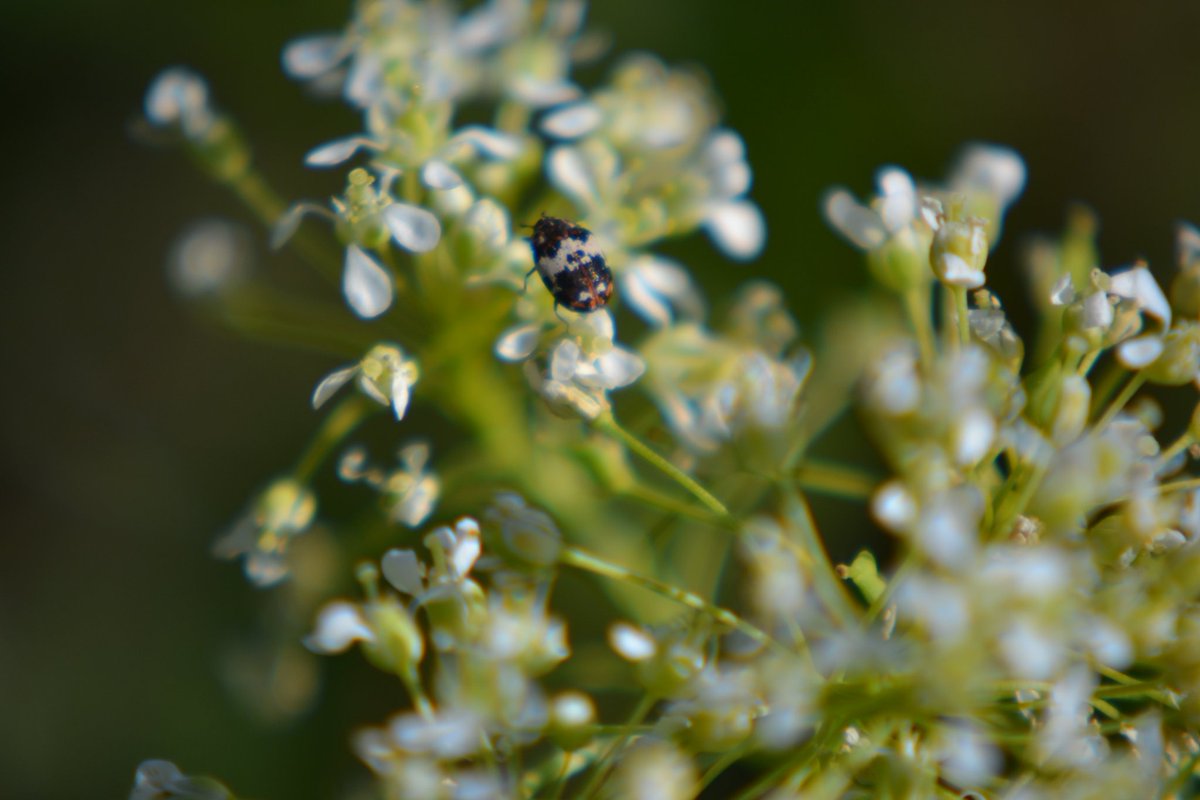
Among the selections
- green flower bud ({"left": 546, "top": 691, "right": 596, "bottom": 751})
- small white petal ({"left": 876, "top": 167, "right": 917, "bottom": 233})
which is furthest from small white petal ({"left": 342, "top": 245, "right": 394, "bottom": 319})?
small white petal ({"left": 876, "top": 167, "right": 917, "bottom": 233})

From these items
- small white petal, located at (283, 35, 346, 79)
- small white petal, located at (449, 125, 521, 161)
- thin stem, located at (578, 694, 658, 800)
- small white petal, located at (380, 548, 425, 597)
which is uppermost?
small white petal, located at (283, 35, 346, 79)

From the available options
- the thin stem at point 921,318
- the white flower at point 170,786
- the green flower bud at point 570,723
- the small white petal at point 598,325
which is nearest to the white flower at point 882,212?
the thin stem at point 921,318

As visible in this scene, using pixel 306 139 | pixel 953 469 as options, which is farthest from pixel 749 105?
pixel 953 469

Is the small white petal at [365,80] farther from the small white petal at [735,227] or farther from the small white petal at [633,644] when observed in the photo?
the small white petal at [633,644]

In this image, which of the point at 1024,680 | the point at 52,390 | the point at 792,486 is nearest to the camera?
the point at 1024,680

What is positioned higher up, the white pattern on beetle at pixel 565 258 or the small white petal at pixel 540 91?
the small white petal at pixel 540 91

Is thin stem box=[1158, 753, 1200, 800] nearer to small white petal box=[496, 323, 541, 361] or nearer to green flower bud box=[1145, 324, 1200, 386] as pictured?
green flower bud box=[1145, 324, 1200, 386]

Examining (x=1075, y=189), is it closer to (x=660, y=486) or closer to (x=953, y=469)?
(x=660, y=486)
